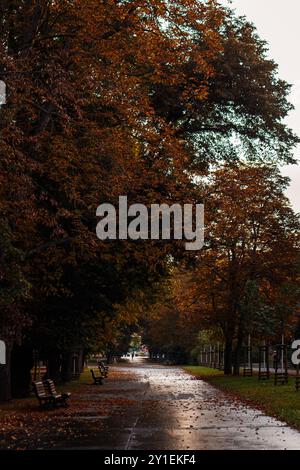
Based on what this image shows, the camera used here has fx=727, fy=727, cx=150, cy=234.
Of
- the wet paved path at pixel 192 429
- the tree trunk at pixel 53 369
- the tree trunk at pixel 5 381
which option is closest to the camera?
the wet paved path at pixel 192 429

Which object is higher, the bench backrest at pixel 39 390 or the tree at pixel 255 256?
the tree at pixel 255 256

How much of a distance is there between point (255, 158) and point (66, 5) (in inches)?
530

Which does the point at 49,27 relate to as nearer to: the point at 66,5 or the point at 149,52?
the point at 66,5

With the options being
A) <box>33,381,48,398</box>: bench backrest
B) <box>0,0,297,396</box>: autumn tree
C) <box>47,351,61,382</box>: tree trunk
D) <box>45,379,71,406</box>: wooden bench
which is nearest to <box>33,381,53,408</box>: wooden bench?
<box>33,381,48,398</box>: bench backrest

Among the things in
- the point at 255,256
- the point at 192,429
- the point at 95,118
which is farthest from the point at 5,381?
the point at 255,256

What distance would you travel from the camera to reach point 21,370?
30.0 m

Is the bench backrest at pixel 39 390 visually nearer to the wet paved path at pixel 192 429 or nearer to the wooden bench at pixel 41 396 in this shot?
the wooden bench at pixel 41 396

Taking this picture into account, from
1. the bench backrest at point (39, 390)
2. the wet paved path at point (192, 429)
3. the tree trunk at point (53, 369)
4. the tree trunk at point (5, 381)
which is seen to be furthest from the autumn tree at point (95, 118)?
the tree trunk at point (53, 369)

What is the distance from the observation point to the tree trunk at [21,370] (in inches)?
1144

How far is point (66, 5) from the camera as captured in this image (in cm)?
1930

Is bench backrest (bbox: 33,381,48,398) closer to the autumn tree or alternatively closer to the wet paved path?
the autumn tree
